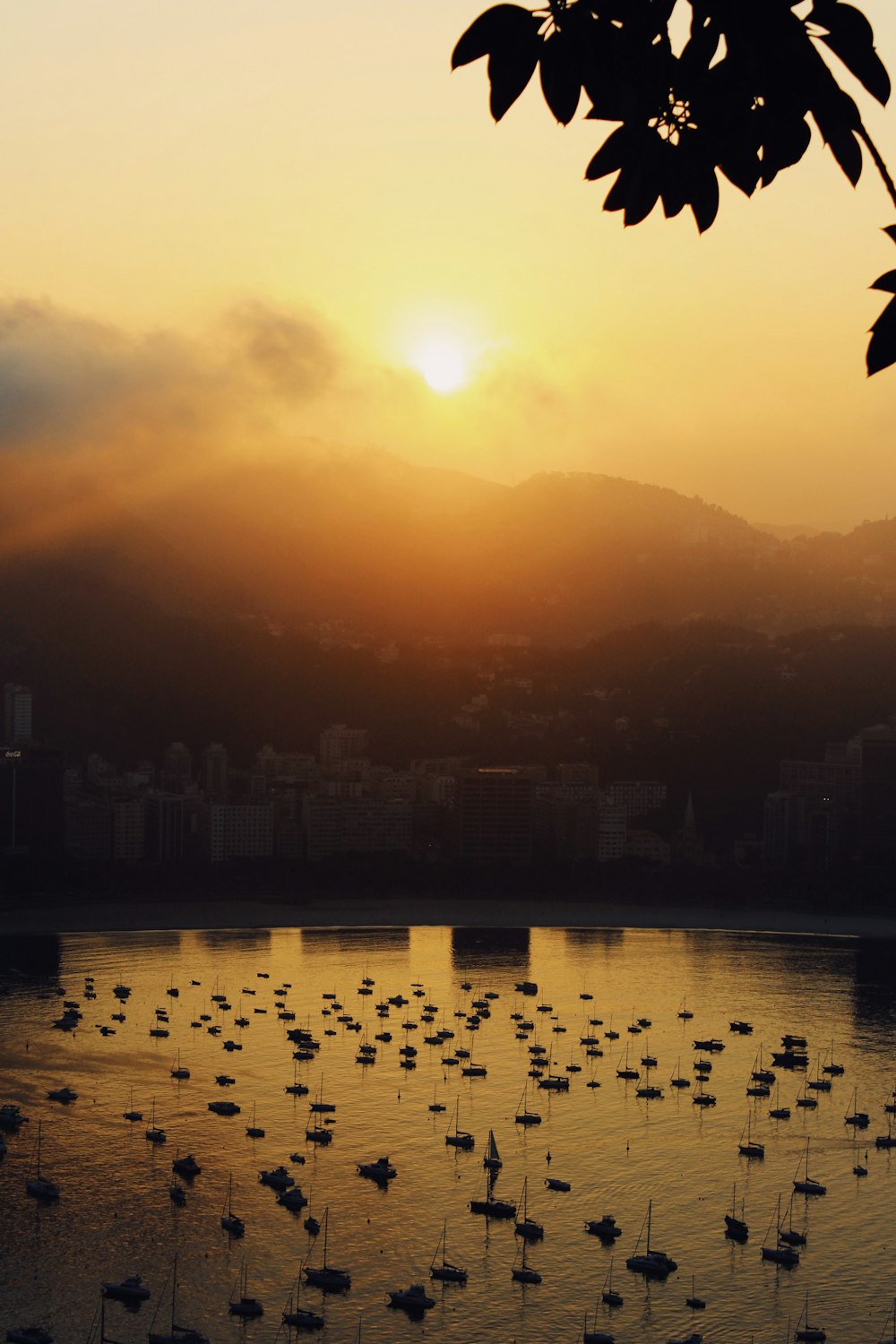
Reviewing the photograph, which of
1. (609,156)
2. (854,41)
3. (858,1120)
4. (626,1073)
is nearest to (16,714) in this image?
(626,1073)

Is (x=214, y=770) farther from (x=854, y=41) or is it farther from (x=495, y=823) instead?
(x=854, y=41)

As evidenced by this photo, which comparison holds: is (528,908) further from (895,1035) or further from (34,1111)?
(34,1111)

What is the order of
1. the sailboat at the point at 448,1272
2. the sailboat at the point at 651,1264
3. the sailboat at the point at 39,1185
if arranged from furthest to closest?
the sailboat at the point at 39,1185
the sailboat at the point at 651,1264
the sailboat at the point at 448,1272

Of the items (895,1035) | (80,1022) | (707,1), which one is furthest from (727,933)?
(707,1)

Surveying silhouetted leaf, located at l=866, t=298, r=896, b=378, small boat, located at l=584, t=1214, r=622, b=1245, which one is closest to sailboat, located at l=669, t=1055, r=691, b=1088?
small boat, located at l=584, t=1214, r=622, b=1245

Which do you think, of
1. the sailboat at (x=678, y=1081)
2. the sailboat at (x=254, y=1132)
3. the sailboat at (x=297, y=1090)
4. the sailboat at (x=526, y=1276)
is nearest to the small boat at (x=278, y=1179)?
the sailboat at (x=254, y=1132)

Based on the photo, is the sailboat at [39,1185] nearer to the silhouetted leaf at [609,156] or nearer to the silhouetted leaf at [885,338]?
the silhouetted leaf at [609,156]

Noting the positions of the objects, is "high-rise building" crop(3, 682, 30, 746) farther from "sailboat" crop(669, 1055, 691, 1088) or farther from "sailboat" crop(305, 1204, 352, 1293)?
"sailboat" crop(305, 1204, 352, 1293)
